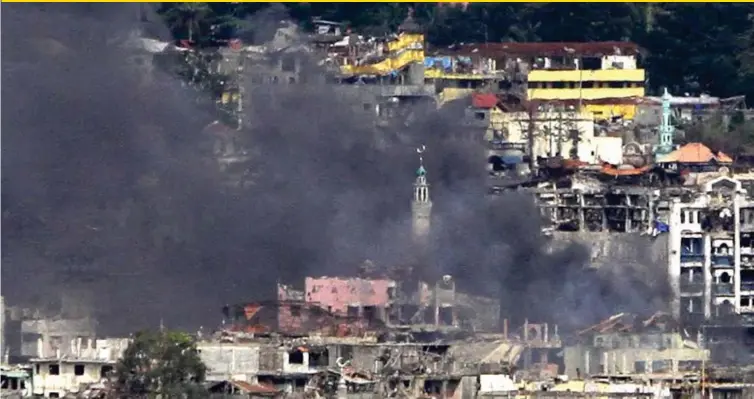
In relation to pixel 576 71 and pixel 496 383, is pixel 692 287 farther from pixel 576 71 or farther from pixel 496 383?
pixel 576 71

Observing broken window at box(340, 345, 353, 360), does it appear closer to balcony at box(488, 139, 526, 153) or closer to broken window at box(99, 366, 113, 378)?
broken window at box(99, 366, 113, 378)

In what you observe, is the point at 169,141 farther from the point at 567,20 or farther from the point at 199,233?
the point at 567,20

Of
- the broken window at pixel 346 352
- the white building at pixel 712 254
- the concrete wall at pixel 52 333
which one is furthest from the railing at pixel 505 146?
the broken window at pixel 346 352

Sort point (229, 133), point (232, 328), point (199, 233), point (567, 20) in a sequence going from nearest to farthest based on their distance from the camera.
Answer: point (232, 328) < point (199, 233) < point (229, 133) < point (567, 20)

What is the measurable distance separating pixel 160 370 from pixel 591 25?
14.6 meters

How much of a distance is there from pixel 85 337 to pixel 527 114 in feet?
28.8

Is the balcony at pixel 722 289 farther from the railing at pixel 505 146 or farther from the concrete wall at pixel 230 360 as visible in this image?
the concrete wall at pixel 230 360

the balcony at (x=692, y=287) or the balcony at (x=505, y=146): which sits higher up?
the balcony at (x=505, y=146)

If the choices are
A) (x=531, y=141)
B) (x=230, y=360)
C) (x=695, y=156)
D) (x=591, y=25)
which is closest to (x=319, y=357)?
(x=230, y=360)

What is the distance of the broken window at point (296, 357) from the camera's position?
28.7 m

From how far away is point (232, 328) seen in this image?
3062 cm

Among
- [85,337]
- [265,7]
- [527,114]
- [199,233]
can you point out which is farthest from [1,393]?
[265,7]

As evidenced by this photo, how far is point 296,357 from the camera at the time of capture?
28781 mm

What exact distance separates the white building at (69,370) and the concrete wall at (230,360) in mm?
469
